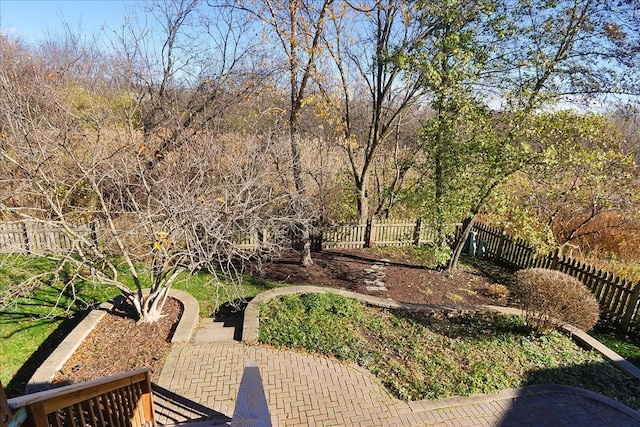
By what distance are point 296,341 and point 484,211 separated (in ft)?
19.0

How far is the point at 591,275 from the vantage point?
8289mm

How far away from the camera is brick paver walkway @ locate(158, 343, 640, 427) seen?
463cm

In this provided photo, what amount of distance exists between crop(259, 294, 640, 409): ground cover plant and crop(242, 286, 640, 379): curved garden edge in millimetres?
139

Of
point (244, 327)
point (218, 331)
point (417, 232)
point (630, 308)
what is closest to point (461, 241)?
point (417, 232)

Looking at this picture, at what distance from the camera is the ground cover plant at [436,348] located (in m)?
5.39

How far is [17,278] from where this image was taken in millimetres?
8562

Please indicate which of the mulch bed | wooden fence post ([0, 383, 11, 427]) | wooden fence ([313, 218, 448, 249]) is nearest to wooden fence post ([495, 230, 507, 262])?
wooden fence ([313, 218, 448, 249])

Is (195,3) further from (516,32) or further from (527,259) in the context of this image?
(527,259)

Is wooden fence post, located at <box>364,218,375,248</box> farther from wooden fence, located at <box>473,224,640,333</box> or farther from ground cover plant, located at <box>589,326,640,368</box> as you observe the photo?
ground cover plant, located at <box>589,326,640,368</box>

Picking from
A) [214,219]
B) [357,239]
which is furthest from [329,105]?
[214,219]

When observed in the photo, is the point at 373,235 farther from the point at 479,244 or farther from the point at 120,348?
the point at 120,348

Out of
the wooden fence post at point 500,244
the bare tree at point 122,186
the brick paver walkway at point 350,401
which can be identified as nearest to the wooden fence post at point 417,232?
the wooden fence post at point 500,244

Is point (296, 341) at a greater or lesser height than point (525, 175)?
lesser

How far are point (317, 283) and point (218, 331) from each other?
3241mm
